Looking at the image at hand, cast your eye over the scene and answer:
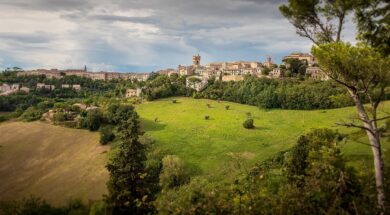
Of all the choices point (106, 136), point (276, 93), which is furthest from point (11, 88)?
point (276, 93)

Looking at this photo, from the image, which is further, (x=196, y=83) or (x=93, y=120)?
(x=196, y=83)

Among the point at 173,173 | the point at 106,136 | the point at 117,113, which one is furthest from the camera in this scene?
Result: the point at 117,113

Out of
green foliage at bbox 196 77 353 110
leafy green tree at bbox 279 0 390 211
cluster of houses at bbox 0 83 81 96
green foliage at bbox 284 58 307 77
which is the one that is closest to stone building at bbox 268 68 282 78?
green foliage at bbox 284 58 307 77

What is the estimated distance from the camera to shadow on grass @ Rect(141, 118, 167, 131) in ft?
242

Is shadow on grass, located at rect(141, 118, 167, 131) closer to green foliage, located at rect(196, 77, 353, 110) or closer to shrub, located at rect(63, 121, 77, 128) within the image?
shrub, located at rect(63, 121, 77, 128)

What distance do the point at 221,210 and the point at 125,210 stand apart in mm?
6397

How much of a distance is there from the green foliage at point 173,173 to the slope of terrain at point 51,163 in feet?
27.8

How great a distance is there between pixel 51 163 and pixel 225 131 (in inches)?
1198

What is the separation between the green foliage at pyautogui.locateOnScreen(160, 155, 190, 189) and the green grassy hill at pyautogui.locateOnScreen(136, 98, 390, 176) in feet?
8.72

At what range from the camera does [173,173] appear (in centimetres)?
4941

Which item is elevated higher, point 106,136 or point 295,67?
point 295,67

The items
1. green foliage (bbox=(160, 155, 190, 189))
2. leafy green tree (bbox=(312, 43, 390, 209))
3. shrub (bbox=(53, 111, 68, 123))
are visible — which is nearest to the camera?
leafy green tree (bbox=(312, 43, 390, 209))

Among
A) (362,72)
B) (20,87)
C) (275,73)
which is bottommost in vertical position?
(20,87)

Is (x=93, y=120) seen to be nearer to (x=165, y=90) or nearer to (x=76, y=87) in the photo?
(x=165, y=90)
